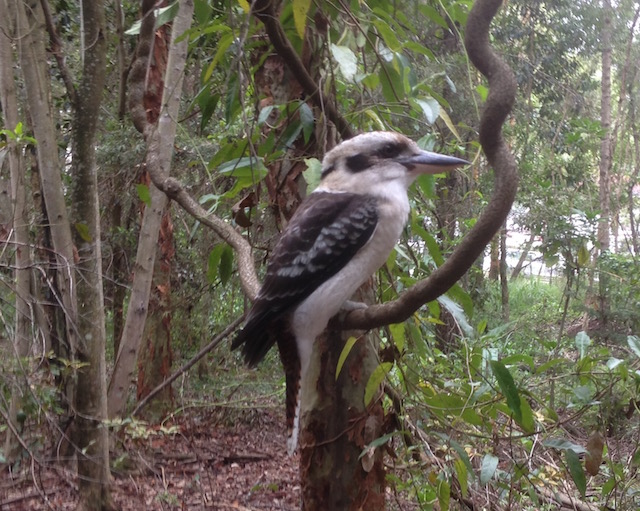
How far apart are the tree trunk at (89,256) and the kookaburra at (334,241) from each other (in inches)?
54.4

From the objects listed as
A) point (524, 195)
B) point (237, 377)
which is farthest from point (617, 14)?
point (237, 377)

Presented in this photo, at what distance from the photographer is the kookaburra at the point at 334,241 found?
163 centimetres

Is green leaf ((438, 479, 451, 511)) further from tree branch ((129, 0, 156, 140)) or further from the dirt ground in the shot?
the dirt ground

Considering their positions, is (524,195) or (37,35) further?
(524,195)

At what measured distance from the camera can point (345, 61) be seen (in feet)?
5.18

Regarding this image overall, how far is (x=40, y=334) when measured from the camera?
9.64 feet

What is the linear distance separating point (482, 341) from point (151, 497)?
2.42 meters

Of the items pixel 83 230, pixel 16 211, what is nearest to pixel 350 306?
pixel 83 230

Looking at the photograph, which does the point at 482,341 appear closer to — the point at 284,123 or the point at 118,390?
the point at 284,123

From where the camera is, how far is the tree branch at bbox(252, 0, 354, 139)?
164 centimetres

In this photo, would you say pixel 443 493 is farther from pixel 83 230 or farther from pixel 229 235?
pixel 83 230

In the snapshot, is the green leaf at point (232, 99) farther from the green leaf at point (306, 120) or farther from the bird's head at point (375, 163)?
the bird's head at point (375, 163)

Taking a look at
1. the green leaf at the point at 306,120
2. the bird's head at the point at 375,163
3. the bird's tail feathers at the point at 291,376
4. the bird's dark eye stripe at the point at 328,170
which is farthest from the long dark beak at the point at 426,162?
the bird's tail feathers at the point at 291,376

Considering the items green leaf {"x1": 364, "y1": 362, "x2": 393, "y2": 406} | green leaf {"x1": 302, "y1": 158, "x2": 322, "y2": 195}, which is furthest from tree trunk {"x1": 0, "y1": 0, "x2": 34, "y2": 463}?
green leaf {"x1": 364, "y1": 362, "x2": 393, "y2": 406}
